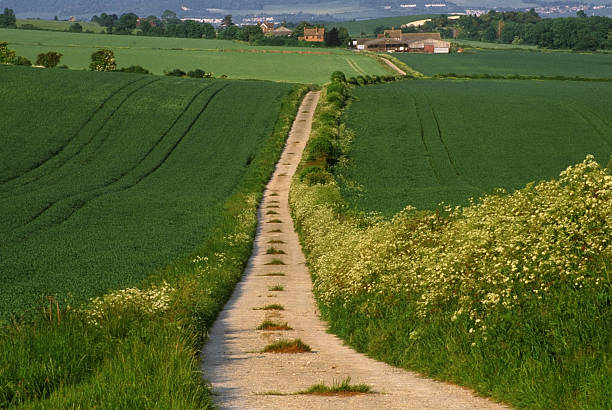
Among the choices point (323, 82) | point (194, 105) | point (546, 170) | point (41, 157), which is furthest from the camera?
point (323, 82)

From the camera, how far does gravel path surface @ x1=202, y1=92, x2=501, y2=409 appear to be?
38.4 ft

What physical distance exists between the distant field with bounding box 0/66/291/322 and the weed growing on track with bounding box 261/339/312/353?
719 cm

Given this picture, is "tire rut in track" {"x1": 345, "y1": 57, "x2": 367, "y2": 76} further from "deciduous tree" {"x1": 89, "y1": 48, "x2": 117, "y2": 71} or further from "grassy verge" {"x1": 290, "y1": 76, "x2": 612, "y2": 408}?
"grassy verge" {"x1": 290, "y1": 76, "x2": 612, "y2": 408}

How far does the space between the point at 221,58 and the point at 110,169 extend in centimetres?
9451

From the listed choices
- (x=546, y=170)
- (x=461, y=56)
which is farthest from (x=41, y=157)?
(x=461, y=56)

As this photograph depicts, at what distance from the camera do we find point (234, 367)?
1430cm

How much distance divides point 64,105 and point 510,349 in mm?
76840

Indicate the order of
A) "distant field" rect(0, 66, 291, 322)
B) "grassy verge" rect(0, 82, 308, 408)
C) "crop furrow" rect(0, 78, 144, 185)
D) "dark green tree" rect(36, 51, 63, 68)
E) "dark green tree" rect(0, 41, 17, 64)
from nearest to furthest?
"grassy verge" rect(0, 82, 308, 408), "distant field" rect(0, 66, 291, 322), "crop furrow" rect(0, 78, 144, 185), "dark green tree" rect(0, 41, 17, 64), "dark green tree" rect(36, 51, 63, 68)

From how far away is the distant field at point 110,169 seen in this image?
28969 millimetres

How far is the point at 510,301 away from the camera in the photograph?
43.6 feet

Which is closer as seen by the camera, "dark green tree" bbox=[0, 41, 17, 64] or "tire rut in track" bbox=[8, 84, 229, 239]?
"tire rut in track" bbox=[8, 84, 229, 239]

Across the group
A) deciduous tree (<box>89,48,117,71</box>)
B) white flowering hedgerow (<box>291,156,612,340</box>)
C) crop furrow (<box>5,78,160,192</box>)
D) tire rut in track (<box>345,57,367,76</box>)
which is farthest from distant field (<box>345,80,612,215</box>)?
deciduous tree (<box>89,48,117,71</box>)

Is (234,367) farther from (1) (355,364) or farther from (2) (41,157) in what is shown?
(2) (41,157)

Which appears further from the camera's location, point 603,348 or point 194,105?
point 194,105
